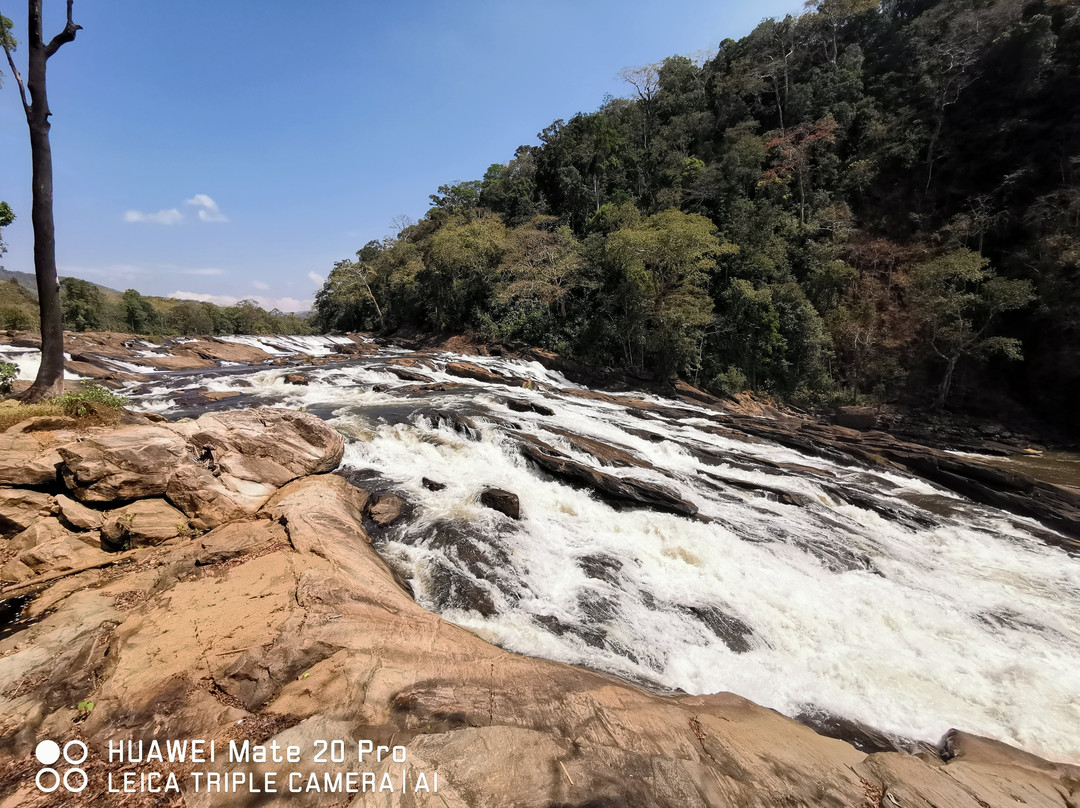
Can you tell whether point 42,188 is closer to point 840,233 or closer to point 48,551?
point 48,551

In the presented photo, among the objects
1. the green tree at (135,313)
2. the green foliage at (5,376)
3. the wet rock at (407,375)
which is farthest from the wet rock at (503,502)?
the green tree at (135,313)

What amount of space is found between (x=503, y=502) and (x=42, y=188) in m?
10.2

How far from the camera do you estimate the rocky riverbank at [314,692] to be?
9.14ft

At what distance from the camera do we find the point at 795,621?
19.9 ft

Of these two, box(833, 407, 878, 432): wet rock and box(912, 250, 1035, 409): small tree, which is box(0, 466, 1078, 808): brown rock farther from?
box(912, 250, 1035, 409): small tree

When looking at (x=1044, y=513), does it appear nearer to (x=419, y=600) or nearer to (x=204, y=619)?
(x=419, y=600)

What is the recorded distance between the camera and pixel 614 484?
352 inches

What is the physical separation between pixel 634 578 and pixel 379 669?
4.31 m

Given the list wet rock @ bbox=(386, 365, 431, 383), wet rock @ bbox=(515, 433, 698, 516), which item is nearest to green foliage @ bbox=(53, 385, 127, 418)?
wet rock @ bbox=(515, 433, 698, 516)

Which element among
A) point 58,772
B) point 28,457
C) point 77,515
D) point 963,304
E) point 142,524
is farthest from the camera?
point 963,304

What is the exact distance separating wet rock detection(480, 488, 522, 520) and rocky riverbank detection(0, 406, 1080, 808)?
8.52 ft

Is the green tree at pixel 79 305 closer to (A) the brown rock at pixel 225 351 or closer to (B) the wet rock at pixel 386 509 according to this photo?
(A) the brown rock at pixel 225 351

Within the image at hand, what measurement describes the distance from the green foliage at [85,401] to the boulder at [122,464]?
127 cm

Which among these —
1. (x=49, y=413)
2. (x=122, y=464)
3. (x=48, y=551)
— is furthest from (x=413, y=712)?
(x=49, y=413)
